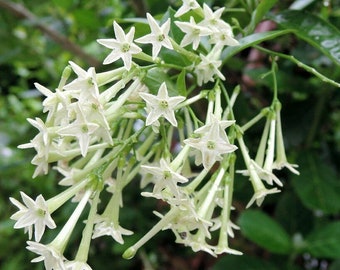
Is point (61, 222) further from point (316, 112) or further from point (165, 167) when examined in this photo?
point (165, 167)

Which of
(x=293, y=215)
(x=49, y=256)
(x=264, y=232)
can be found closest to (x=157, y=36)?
(x=49, y=256)

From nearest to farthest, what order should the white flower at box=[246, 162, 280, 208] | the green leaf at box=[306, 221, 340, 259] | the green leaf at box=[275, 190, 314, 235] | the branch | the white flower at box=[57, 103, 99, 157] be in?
the white flower at box=[57, 103, 99, 157]
the white flower at box=[246, 162, 280, 208]
the green leaf at box=[306, 221, 340, 259]
the green leaf at box=[275, 190, 314, 235]
the branch

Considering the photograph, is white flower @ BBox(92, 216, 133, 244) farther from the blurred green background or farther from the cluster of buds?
the blurred green background

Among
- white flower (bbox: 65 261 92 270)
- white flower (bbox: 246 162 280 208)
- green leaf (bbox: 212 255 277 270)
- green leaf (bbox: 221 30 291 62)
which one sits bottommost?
green leaf (bbox: 212 255 277 270)

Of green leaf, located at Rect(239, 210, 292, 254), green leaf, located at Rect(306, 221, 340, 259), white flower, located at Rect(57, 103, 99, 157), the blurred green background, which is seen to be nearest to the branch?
the blurred green background

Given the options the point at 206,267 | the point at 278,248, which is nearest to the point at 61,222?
the point at 206,267
